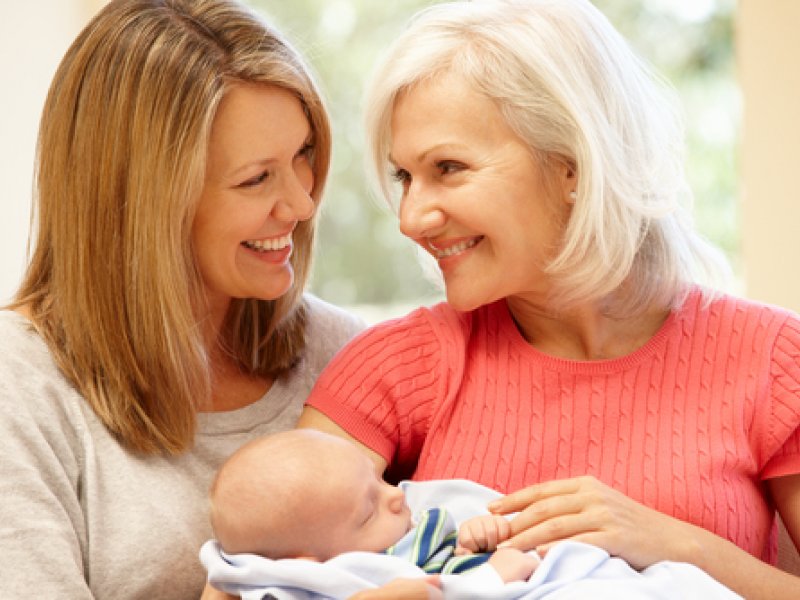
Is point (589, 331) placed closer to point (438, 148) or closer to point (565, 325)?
point (565, 325)

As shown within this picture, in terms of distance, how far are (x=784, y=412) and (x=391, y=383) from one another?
0.70m

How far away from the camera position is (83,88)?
1.94 meters

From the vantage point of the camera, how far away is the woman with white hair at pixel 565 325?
1923mm

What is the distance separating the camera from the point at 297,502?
5.40 feet

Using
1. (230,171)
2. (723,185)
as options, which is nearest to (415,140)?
(230,171)

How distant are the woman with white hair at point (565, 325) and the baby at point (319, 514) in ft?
0.55

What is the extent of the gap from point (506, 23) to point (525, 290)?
48 cm

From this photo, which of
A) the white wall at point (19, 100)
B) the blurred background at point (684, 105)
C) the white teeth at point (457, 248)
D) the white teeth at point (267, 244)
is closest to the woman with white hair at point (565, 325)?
the white teeth at point (457, 248)

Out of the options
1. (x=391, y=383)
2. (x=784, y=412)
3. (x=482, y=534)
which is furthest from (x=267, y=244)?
(x=784, y=412)

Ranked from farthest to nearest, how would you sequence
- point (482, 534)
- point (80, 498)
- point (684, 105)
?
1. point (684, 105)
2. point (80, 498)
3. point (482, 534)

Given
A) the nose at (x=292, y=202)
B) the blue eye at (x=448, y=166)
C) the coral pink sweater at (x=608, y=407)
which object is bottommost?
the coral pink sweater at (x=608, y=407)

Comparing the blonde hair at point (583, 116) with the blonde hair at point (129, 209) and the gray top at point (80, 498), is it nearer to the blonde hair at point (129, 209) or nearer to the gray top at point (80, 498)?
the blonde hair at point (129, 209)

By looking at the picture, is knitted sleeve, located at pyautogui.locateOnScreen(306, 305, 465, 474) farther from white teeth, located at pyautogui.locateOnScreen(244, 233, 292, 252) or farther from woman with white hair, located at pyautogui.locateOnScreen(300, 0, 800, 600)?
white teeth, located at pyautogui.locateOnScreen(244, 233, 292, 252)

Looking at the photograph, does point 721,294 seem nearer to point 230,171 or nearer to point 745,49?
point 230,171
